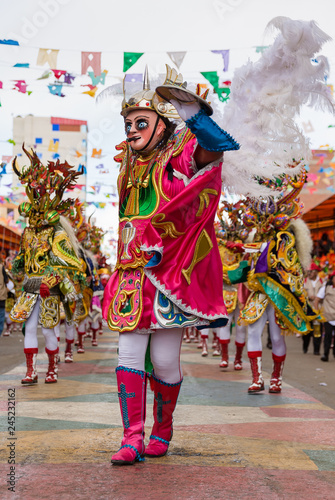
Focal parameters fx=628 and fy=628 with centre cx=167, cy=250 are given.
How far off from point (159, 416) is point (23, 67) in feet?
32.9

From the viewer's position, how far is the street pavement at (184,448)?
309 centimetres

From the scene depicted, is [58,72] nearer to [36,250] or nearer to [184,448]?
[36,250]

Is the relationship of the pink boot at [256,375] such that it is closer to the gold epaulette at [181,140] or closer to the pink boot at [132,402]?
the pink boot at [132,402]

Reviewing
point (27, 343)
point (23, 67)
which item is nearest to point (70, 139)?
point (23, 67)

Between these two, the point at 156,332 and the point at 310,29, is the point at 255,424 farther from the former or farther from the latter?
the point at 310,29

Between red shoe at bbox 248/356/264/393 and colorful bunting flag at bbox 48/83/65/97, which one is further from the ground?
colorful bunting flag at bbox 48/83/65/97

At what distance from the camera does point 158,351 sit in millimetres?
3822

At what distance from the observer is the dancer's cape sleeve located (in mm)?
3709

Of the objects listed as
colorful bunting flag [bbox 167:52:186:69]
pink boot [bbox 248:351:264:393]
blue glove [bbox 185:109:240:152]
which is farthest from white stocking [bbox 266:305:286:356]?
colorful bunting flag [bbox 167:52:186:69]

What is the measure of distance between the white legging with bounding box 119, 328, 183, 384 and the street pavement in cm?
51

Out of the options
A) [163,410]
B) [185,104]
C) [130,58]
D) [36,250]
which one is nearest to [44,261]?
[36,250]

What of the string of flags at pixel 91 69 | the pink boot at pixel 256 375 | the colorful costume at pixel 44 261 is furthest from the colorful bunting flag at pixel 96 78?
the pink boot at pixel 256 375

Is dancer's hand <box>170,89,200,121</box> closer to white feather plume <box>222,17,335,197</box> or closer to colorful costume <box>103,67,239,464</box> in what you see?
colorful costume <box>103,67,239,464</box>

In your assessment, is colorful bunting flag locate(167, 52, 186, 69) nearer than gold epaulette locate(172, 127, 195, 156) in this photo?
No
